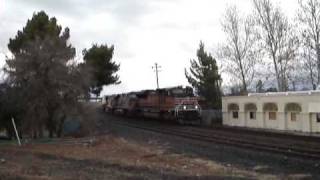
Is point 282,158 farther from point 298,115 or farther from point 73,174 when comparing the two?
point 298,115

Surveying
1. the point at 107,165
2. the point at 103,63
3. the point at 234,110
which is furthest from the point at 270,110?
the point at 103,63

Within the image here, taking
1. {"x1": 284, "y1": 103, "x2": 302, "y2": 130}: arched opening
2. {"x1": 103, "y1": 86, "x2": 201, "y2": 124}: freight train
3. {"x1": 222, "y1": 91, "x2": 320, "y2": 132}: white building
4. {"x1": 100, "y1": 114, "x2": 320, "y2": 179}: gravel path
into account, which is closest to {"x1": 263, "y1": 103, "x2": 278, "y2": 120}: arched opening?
{"x1": 222, "y1": 91, "x2": 320, "y2": 132}: white building

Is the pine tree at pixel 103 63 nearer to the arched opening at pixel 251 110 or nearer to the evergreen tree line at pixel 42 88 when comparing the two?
Answer: the arched opening at pixel 251 110

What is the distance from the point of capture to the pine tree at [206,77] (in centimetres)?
6750

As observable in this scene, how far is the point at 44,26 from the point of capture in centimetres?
6166

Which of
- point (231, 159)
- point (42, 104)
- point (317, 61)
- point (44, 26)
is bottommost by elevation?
point (231, 159)

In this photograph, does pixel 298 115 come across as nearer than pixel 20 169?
No

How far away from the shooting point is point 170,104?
53.9 meters

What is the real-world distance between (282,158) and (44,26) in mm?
44012

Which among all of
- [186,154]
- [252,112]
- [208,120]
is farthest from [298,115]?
[186,154]

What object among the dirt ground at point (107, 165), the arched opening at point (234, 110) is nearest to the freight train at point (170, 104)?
the arched opening at point (234, 110)

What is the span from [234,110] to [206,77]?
19.6 m

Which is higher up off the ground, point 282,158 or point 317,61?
point 317,61

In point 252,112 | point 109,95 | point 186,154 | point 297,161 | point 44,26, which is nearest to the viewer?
point 297,161
